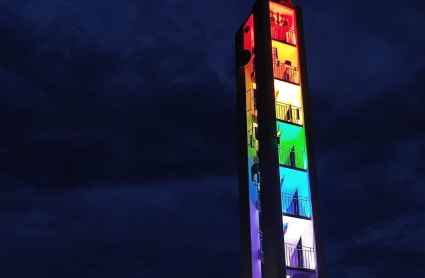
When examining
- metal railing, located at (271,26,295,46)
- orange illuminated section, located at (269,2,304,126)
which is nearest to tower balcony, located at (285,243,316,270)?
orange illuminated section, located at (269,2,304,126)

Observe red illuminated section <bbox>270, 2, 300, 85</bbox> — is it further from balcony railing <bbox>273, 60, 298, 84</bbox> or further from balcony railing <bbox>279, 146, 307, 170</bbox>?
balcony railing <bbox>279, 146, 307, 170</bbox>

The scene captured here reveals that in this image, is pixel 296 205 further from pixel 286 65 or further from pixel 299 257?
pixel 286 65

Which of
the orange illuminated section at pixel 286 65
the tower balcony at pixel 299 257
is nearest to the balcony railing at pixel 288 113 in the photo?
the orange illuminated section at pixel 286 65

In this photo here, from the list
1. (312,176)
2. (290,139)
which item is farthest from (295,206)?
(290,139)

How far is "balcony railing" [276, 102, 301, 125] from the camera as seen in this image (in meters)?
26.0

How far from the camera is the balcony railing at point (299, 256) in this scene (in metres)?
23.3

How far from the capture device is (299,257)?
77.9ft

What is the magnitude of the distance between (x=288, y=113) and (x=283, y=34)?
408 cm

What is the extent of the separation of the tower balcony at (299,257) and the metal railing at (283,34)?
950 centimetres

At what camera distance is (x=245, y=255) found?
80.1 feet

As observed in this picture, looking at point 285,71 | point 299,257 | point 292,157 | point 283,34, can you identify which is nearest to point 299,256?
point 299,257

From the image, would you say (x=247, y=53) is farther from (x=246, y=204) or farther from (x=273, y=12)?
(x=246, y=204)

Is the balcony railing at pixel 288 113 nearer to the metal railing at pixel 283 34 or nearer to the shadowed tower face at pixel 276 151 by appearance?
the shadowed tower face at pixel 276 151

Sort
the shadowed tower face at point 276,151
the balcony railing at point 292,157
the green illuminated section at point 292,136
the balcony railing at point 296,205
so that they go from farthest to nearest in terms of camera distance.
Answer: the green illuminated section at point 292,136 < the balcony railing at point 292,157 < the balcony railing at point 296,205 < the shadowed tower face at point 276,151
